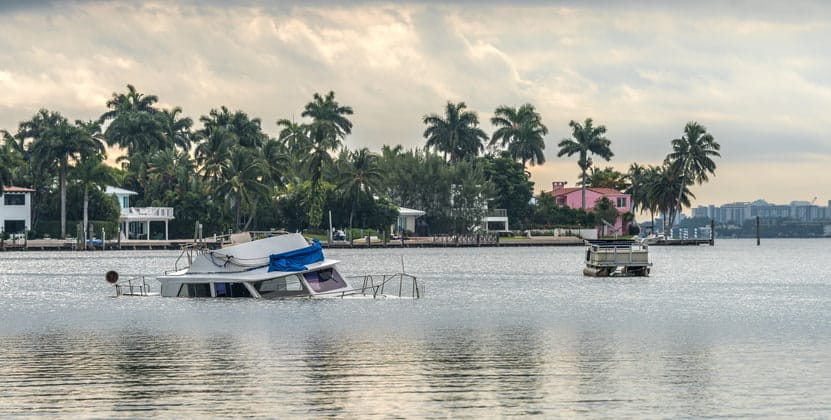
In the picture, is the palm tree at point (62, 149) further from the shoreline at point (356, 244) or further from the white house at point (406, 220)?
the white house at point (406, 220)

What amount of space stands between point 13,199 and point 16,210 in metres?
1.85

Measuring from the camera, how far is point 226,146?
520ft

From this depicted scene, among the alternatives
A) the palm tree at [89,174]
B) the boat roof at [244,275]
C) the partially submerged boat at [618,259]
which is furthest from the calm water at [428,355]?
the palm tree at [89,174]

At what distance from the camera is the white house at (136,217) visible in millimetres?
154375

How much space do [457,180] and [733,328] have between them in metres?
122

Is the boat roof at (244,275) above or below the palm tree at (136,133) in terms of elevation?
below

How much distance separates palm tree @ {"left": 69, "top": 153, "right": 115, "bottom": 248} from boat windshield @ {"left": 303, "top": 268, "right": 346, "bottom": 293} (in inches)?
3608

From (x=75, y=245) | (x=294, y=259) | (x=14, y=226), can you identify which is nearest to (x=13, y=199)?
(x=14, y=226)

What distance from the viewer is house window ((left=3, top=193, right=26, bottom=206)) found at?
150250 mm

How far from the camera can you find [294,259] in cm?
5972

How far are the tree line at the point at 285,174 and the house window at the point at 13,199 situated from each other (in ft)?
7.88

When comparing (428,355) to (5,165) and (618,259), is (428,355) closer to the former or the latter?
(618,259)

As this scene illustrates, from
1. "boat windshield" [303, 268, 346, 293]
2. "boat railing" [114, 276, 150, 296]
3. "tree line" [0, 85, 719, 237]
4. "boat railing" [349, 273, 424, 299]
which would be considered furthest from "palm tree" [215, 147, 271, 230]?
"boat windshield" [303, 268, 346, 293]

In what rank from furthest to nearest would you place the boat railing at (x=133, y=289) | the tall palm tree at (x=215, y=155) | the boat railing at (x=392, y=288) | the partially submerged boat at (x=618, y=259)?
1. the tall palm tree at (x=215, y=155)
2. the partially submerged boat at (x=618, y=259)
3. the boat railing at (x=133, y=289)
4. the boat railing at (x=392, y=288)
